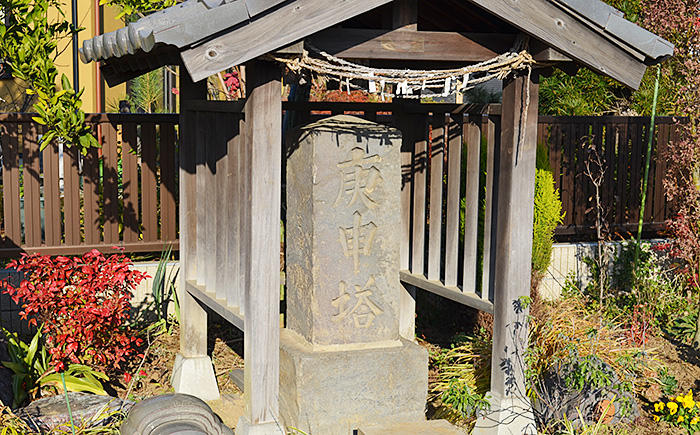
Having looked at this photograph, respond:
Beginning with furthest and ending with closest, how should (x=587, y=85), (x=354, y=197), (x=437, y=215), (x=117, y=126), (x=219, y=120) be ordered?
(x=587, y=85), (x=117, y=126), (x=437, y=215), (x=219, y=120), (x=354, y=197)

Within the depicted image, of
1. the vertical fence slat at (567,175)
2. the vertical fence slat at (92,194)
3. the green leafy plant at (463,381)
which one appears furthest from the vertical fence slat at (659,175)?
the vertical fence slat at (92,194)

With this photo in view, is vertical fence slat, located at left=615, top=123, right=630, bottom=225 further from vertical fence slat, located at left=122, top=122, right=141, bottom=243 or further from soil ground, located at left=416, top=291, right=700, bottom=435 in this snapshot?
vertical fence slat, located at left=122, top=122, right=141, bottom=243

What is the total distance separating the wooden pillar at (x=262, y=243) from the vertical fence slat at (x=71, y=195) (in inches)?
111

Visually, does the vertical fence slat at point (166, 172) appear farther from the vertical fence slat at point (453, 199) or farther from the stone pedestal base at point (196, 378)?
the vertical fence slat at point (453, 199)

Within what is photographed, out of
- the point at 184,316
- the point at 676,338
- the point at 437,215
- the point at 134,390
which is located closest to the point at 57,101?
the point at 184,316

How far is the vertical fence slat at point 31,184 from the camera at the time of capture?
7.04m

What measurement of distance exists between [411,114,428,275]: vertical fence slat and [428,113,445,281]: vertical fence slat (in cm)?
20

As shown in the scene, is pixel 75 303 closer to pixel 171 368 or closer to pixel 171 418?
pixel 171 368

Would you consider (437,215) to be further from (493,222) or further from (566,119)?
(566,119)

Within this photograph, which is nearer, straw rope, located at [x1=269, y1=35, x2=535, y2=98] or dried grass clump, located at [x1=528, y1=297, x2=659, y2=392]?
straw rope, located at [x1=269, y1=35, x2=535, y2=98]

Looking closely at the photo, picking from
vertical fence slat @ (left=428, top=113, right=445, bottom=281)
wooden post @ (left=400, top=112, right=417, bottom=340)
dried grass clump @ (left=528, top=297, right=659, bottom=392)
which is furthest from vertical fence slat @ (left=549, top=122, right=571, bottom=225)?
vertical fence slat @ (left=428, top=113, right=445, bottom=281)

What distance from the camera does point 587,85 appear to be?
10797 mm

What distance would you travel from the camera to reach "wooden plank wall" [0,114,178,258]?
704 cm

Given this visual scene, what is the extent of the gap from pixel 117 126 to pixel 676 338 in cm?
Answer: 571
